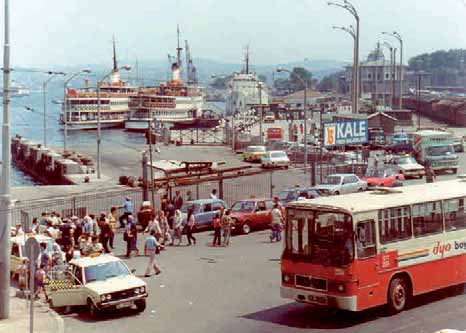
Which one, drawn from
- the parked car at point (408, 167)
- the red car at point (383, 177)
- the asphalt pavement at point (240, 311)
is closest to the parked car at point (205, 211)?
the asphalt pavement at point (240, 311)

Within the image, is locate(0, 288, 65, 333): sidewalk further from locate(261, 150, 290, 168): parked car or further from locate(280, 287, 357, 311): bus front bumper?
locate(261, 150, 290, 168): parked car

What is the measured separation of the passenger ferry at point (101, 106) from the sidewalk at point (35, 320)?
350ft

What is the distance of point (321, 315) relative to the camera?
17328 mm

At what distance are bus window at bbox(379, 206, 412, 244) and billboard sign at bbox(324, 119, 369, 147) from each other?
87.3 feet

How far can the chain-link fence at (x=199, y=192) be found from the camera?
115ft

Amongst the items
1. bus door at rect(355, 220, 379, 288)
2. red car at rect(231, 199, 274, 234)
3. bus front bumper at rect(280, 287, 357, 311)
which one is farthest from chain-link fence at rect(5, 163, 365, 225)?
bus door at rect(355, 220, 379, 288)

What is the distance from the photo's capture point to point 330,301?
16344mm

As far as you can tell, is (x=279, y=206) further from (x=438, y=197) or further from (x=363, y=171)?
(x=363, y=171)

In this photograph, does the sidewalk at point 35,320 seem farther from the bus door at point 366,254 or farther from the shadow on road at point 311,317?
the bus door at point 366,254

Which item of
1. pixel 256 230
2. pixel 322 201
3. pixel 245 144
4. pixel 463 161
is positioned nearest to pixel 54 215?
pixel 256 230

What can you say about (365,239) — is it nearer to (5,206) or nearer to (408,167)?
(5,206)

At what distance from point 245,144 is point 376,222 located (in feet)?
200

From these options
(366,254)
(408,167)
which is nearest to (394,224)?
(366,254)

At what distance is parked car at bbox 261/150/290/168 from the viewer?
5622 centimetres
